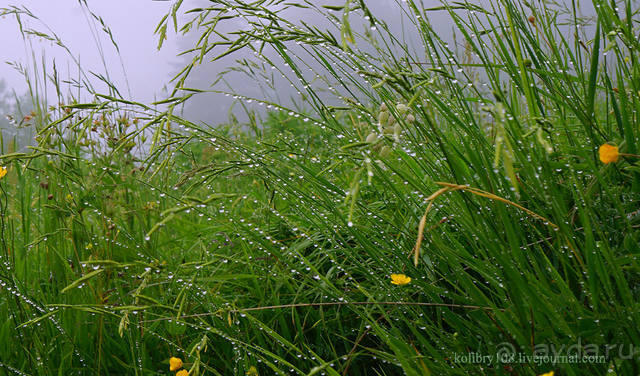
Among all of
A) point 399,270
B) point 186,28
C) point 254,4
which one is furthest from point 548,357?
point 186,28

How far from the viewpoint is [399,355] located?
3.31 feet

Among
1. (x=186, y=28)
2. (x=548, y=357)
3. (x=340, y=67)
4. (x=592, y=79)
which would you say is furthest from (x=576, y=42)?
(x=186, y=28)

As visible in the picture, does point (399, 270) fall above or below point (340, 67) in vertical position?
below

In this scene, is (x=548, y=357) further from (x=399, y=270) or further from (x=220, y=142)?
(x=220, y=142)

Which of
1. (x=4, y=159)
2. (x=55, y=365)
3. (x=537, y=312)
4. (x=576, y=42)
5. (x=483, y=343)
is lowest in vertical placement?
(x=55, y=365)

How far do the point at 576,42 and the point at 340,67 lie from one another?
2.48 ft

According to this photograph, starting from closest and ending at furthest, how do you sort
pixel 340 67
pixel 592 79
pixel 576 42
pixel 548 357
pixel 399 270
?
pixel 548 357 < pixel 592 79 < pixel 399 270 < pixel 340 67 < pixel 576 42

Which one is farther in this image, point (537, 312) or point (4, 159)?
point (4, 159)

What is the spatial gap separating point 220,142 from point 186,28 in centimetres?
35

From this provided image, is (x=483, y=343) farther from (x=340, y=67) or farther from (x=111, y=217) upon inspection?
(x=111, y=217)

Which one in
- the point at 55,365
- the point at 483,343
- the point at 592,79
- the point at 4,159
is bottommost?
the point at 55,365

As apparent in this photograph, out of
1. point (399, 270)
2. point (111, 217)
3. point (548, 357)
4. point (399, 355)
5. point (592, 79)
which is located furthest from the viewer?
point (111, 217)

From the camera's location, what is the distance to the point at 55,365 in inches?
62.7

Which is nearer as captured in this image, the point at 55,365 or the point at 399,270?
the point at 399,270
